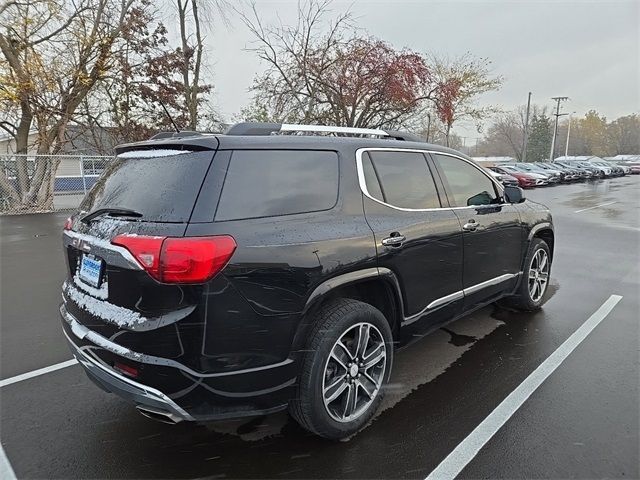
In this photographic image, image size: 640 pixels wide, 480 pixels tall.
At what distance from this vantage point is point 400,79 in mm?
17328

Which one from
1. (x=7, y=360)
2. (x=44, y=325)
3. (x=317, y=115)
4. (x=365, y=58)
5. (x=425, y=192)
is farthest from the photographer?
(x=317, y=115)

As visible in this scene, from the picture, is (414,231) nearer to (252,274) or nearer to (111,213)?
(252,274)

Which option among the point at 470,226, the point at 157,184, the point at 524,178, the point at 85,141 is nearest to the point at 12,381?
the point at 157,184

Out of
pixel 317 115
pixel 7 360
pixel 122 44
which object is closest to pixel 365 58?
pixel 317 115

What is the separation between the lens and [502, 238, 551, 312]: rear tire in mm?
4562

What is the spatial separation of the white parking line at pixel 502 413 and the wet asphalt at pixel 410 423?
0.14 feet

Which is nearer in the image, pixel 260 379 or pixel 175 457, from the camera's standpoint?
pixel 260 379

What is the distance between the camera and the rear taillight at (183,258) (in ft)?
6.60

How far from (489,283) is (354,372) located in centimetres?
189

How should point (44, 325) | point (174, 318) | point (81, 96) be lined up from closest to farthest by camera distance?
point (174, 318) → point (44, 325) → point (81, 96)

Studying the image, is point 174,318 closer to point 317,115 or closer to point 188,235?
point 188,235

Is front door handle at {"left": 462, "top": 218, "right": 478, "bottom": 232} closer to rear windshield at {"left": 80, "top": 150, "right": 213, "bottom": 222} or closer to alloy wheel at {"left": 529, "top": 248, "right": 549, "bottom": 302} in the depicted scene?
alloy wheel at {"left": 529, "top": 248, "right": 549, "bottom": 302}

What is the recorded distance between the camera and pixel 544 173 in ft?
94.4

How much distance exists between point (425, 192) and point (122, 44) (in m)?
15.3
